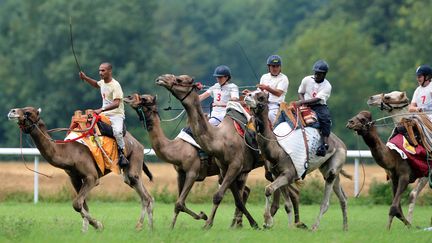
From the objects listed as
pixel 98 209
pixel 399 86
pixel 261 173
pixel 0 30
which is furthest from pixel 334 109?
pixel 98 209

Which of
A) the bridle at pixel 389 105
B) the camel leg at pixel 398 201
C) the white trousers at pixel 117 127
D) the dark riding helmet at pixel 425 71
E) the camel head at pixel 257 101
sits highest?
the dark riding helmet at pixel 425 71

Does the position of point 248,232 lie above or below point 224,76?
below

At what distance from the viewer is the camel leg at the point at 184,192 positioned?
24391mm

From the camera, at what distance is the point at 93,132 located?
2500cm

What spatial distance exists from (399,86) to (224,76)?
4683 cm

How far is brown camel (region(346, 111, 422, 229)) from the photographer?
2441cm

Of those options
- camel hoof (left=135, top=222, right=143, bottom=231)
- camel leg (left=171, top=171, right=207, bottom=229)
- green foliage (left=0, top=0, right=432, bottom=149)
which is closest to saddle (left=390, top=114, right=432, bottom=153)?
camel leg (left=171, top=171, right=207, bottom=229)

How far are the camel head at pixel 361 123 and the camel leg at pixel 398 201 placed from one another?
120cm

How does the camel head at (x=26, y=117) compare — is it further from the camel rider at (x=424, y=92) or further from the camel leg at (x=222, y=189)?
the camel rider at (x=424, y=92)

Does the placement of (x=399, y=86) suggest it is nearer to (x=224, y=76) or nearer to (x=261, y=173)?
(x=261, y=173)

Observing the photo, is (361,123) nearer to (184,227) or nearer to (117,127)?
(184,227)

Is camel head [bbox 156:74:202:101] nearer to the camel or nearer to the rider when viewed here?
the camel

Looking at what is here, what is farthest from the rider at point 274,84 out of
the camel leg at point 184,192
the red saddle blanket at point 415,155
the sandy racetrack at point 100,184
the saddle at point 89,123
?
the sandy racetrack at point 100,184

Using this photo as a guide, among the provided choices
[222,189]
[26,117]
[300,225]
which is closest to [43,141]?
[26,117]
